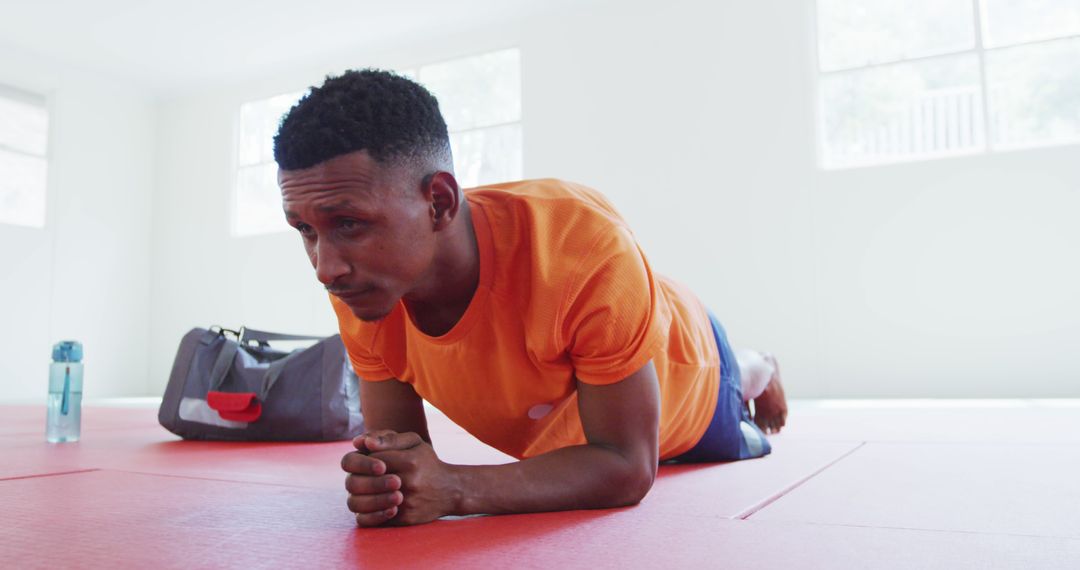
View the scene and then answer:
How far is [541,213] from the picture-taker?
1339mm

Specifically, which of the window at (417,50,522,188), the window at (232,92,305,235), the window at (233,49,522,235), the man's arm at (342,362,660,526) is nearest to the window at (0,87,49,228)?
the window at (232,92,305,235)

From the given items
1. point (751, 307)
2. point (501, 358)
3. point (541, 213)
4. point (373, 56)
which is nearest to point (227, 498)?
point (501, 358)

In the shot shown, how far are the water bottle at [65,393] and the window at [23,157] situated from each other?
555 cm

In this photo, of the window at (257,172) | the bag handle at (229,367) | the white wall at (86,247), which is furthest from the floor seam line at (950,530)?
the white wall at (86,247)

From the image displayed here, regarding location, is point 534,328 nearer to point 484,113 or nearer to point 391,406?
point 391,406

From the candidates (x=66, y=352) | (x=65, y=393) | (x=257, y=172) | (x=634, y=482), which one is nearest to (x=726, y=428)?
(x=634, y=482)

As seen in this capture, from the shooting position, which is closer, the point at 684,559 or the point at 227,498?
the point at 684,559

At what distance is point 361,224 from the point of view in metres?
1.14

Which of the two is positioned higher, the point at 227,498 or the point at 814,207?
the point at 814,207

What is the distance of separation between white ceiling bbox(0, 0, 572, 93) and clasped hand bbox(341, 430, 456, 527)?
600 centimetres

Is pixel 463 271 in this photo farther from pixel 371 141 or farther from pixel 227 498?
pixel 227 498

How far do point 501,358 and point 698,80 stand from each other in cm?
529

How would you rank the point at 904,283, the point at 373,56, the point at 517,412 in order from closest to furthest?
the point at 517,412
the point at 904,283
the point at 373,56

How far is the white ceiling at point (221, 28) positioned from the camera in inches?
Answer: 263
